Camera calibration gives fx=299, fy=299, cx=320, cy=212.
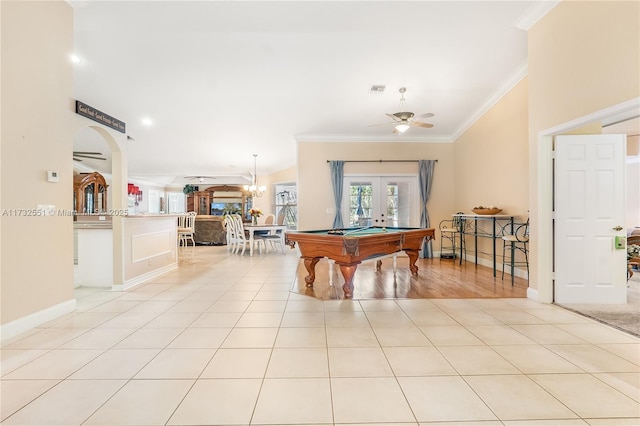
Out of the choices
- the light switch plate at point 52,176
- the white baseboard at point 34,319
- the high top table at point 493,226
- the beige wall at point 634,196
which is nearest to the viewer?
the white baseboard at point 34,319

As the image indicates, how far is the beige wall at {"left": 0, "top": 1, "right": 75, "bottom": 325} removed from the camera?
2.73 metres

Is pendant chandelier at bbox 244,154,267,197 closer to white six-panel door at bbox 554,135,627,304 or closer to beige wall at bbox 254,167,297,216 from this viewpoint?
beige wall at bbox 254,167,297,216

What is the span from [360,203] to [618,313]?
5.17m

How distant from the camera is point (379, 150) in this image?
303 inches

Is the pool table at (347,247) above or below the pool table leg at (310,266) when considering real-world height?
above

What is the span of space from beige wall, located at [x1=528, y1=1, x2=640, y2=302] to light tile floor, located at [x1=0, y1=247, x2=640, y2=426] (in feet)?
3.58

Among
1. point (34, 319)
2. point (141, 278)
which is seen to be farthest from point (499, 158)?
point (34, 319)

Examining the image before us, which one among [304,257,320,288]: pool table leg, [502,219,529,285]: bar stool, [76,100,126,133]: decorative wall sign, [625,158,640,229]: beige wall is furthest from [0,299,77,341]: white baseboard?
[625,158,640,229]: beige wall

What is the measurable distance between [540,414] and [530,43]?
4.31 m

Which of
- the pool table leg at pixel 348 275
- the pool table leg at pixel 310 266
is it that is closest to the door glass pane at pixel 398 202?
the pool table leg at pixel 310 266

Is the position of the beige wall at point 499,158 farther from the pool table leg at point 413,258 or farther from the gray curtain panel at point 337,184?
the gray curtain panel at point 337,184

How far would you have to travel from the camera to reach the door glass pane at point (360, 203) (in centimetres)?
772

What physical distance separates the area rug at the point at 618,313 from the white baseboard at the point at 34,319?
564 centimetres

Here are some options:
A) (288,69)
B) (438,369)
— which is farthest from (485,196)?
(438,369)
